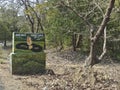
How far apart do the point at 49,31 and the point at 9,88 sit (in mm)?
17034

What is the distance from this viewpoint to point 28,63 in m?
14.8

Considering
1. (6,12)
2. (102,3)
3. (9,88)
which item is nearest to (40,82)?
(9,88)

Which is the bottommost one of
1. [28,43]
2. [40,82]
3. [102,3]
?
[40,82]

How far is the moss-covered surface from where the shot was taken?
14633mm

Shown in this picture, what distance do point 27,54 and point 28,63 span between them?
390 millimetres

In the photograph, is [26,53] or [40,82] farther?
[26,53]

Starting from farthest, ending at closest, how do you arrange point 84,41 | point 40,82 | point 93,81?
point 84,41 < point 40,82 < point 93,81

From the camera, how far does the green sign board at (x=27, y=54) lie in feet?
48.1

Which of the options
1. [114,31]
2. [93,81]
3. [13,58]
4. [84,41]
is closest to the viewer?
[93,81]

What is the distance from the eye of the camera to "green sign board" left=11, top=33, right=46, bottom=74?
14.7 m

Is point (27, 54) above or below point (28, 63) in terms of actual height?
above

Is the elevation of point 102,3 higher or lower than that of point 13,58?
higher

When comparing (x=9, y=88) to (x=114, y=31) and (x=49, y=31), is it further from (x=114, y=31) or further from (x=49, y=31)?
(x=49, y=31)

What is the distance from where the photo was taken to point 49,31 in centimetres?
2778
